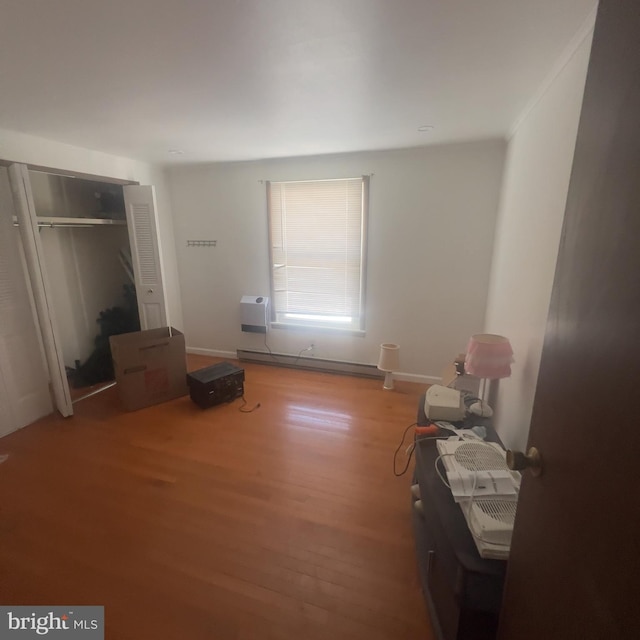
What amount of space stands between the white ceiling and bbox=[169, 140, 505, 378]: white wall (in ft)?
1.87

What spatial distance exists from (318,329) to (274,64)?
256cm

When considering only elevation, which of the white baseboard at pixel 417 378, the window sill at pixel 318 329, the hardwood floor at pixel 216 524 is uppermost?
the window sill at pixel 318 329

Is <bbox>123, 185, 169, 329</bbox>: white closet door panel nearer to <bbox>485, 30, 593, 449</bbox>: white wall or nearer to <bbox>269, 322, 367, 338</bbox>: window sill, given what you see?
<bbox>269, 322, 367, 338</bbox>: window sill

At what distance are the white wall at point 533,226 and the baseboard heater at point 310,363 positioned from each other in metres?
1.50

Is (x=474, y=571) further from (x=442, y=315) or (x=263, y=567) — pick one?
(x=442, y=315)

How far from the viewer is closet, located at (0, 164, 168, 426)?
3085 millimetres

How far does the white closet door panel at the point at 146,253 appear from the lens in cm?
317

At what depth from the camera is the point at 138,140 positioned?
8.64 ft

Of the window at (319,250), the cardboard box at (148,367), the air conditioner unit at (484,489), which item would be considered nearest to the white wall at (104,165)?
the cardboard box at (148,367)

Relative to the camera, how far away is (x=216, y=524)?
175 cm

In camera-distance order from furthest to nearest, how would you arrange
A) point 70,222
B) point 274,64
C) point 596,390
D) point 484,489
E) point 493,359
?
point 70,222, point 493,359, point 274,64, point 484,489, point 596,390

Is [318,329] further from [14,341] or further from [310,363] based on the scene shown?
[14,341]

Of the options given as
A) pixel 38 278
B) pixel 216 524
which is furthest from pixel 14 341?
pixel 216 524

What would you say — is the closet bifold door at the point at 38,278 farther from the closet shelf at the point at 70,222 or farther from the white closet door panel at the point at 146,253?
the white closet door panel at the point at 146,253
